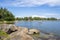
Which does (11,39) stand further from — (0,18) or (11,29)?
(0,18)

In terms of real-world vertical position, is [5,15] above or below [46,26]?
above

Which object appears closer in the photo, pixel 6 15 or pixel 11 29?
pixel 11 29

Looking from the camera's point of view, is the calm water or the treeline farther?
the treeline

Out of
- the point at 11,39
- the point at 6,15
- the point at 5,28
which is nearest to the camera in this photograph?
the point at 11,39

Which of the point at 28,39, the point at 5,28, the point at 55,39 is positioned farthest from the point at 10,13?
the point at 28,39

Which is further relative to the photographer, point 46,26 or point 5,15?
point 5,15

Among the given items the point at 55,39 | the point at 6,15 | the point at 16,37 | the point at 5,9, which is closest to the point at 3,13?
the point at 6,15

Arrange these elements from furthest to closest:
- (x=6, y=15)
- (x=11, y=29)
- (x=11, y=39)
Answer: (x=6, y=15), (x=11, y=29), (x=11, y=39)

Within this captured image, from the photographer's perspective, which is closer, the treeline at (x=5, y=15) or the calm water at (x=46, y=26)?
the calm water at (x=46, y=26)

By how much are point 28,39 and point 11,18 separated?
105413mm

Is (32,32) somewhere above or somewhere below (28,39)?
below

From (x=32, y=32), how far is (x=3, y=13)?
84.3 m

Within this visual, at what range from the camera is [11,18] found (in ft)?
403

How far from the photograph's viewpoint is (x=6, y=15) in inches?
4705
